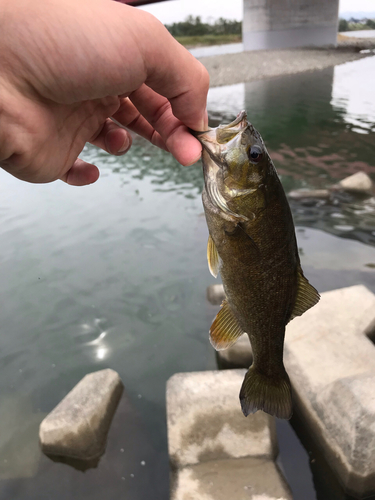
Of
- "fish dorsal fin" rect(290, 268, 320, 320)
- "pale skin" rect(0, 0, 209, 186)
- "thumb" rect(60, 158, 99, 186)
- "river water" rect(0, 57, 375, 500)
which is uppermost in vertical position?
"pale skin" rect(0, 0, 209, 186)

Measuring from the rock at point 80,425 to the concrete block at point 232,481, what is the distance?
1013mm

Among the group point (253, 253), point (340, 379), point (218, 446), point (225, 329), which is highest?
point (253, 253)

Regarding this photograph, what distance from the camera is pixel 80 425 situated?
352cm

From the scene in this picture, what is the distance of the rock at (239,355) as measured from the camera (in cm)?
433

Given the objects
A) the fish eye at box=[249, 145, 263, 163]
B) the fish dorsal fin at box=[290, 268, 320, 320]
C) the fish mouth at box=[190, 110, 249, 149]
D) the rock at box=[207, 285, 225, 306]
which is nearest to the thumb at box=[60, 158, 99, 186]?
the fish mouth at box=[190, 110, 249, 149]

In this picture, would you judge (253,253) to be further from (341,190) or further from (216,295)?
(341,190)

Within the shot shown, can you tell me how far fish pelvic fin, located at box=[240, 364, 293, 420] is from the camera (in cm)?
200

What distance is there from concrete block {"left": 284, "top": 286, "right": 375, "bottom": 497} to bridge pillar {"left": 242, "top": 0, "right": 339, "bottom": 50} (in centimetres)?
4176

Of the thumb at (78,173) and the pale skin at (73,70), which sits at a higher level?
the pale skin at (73,70)

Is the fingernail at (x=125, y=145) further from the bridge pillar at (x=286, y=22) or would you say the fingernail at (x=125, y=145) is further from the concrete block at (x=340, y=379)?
the bridge pillar at (x=286, y=22)

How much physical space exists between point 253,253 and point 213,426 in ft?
6.77

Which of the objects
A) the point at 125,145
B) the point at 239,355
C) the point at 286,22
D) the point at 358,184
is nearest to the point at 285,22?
the point at 286,22

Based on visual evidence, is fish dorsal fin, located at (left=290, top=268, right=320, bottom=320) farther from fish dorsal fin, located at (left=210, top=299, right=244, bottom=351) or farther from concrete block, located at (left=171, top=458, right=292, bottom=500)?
concrete block, located at (left=171, top=458, right=292, bottom=500)

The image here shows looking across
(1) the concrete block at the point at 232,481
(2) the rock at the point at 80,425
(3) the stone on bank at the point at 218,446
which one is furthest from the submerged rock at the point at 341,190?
(1) the concrete block at the point at 232,481
